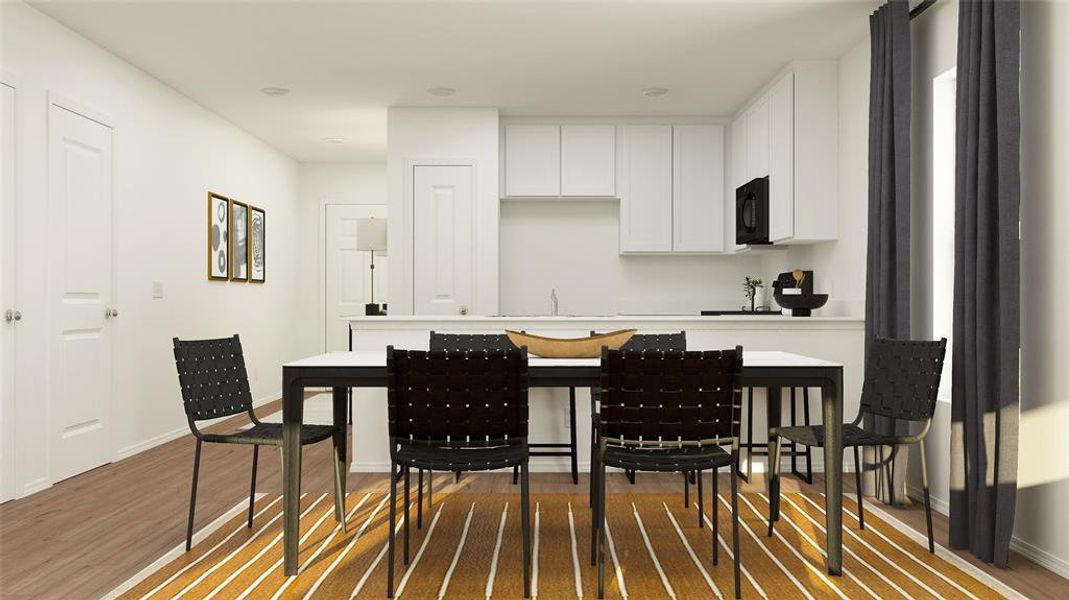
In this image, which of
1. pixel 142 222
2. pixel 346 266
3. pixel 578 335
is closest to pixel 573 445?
pixel 578 335

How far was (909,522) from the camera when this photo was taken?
3566mm

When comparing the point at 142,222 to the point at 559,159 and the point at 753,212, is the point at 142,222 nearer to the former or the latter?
the point at 559,159

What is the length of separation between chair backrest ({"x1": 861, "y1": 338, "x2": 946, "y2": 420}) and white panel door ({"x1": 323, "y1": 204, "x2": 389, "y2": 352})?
6.27m

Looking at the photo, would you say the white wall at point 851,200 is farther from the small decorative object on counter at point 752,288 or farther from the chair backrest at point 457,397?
the chair backrest at point 457,397

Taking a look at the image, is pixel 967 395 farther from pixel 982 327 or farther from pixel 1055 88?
pixel 1055 88

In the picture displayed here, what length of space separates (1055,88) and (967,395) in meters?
1.24

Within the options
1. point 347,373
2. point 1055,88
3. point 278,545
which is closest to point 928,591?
point 1055,88

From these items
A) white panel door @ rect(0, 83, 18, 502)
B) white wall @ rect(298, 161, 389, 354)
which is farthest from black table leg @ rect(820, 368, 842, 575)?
white wall @ rect(298, 161, 389, 354)

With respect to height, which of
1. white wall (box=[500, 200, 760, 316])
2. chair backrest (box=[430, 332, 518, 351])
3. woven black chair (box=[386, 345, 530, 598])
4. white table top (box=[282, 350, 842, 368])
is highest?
white wall (box=[500, 200, 760, 316])

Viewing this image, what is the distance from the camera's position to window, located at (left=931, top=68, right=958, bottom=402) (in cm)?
388

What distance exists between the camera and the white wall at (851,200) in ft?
15.3

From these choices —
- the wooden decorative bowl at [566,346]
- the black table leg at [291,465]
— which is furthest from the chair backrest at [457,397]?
the wooden decorative bowl at [566,346]

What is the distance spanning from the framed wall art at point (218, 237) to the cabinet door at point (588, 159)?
9.75 ft

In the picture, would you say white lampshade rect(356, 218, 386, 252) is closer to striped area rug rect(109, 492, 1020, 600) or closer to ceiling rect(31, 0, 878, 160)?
ceiling rect(31, 0, 878, 160)
